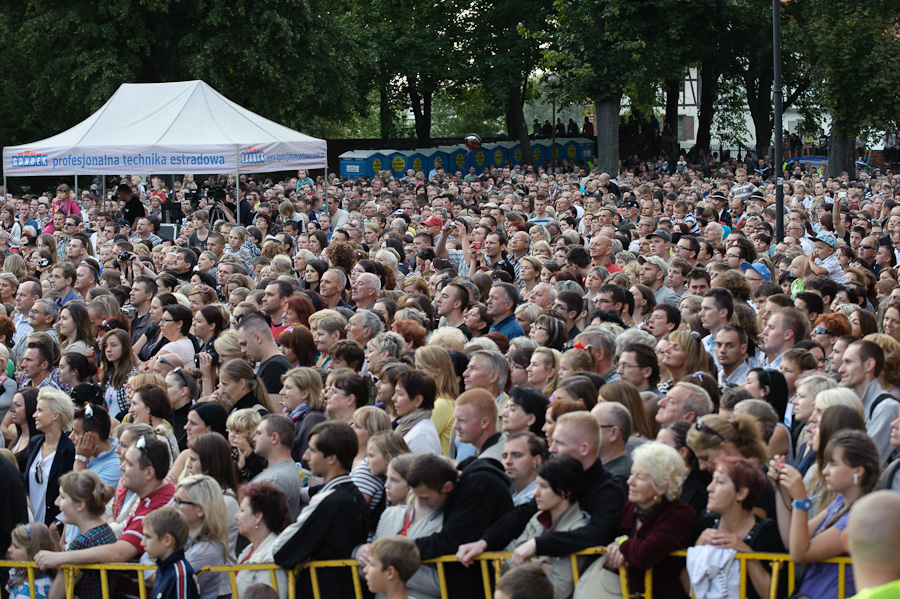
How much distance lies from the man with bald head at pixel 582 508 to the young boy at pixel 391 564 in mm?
245

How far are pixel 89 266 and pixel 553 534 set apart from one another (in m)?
8.03

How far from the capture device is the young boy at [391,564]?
187 inches

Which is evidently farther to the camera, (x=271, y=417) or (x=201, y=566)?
(x=271, y=417)

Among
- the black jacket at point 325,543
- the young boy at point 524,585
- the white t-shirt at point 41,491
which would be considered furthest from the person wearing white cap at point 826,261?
the white t-shirt at point 41,491

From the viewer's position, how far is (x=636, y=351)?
262 inches

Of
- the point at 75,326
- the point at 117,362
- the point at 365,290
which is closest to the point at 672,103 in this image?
the point at 365,290

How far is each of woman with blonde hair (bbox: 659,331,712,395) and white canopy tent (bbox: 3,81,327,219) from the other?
11.4 m

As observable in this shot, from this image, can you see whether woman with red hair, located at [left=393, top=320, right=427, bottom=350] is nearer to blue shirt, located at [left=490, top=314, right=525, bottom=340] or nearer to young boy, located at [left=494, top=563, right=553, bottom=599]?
blue shirt, located at [left=490, top=314, right=525, bottom=340]

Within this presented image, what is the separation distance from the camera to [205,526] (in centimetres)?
539

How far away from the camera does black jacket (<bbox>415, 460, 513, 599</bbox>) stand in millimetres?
4961

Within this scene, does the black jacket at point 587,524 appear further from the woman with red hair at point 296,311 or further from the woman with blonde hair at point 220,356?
the woman with red hair at point 296,311

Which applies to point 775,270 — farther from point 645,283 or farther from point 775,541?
point 775,541

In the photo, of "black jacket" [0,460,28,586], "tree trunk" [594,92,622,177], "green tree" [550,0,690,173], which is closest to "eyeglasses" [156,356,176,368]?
"black jacket" [0,460,28,586]

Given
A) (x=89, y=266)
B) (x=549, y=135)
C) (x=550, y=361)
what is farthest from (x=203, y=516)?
(x=549, y=135)
